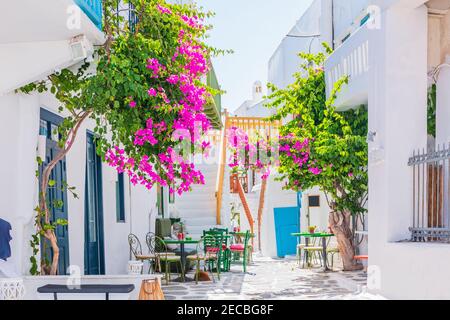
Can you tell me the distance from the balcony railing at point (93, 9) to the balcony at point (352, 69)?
5.98 m

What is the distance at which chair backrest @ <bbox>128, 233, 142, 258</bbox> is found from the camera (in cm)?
1259

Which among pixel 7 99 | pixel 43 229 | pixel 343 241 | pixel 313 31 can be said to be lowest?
pixel 343 241

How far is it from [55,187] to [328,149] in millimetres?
5770

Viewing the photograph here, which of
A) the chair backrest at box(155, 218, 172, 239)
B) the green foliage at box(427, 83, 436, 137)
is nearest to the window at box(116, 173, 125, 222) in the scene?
the chair backrest at box(155, 218, 172, 239)

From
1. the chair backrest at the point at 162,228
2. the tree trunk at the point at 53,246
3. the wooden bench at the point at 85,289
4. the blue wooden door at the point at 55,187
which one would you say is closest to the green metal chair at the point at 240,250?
the chair backrest at the point at 162,228

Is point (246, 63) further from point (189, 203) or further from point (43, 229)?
point (43, 229)

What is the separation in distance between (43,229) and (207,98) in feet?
8.01

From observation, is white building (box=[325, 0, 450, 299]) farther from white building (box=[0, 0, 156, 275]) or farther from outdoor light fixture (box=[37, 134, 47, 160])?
outdoor light fixture (box=[37, 134, 47, 160])

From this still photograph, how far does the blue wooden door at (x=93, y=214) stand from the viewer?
10273mm

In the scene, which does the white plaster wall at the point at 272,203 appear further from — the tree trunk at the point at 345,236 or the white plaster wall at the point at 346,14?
the tree trunk at the point at 345,236

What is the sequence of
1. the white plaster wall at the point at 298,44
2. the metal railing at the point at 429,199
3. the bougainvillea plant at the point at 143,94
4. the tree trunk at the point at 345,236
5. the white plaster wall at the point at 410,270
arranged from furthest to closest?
1. the white plaster wall at the point at 298,44
2. the tree trunk at the point at 345,236
3. the metal railing at the point at 429,199
4. the white plaster wall at the point at 410,270
5. the bougainvillea plant at the point at 143,94

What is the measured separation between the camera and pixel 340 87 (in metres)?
13.0

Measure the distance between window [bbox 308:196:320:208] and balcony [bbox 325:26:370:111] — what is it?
5658 mm
